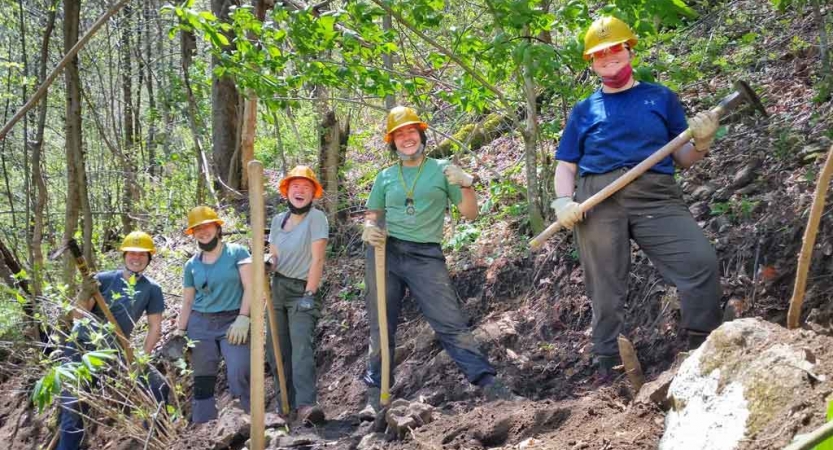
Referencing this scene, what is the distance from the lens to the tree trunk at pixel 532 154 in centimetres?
620

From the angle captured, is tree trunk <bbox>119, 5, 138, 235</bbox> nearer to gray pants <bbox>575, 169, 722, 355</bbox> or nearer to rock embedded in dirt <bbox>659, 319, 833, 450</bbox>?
gray pants <bbox>575, 169, 722, 355</bbox>

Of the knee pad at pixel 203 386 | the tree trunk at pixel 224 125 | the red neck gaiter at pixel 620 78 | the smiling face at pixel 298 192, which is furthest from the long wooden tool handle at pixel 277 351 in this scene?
the tree trunk at pixel 224 125

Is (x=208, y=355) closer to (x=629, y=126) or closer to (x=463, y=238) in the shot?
(x=463, y=238)

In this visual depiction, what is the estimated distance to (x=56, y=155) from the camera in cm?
1353

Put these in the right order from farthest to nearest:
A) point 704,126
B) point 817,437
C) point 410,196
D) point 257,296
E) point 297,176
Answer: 1. point 297,176
2. point 410,196
3. point 704,126
4. point 257,296
5. point 817,437

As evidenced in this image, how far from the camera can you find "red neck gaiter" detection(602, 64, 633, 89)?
4.19 m

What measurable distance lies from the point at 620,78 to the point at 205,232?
3.33 metres

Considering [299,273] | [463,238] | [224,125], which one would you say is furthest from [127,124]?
[299,273]

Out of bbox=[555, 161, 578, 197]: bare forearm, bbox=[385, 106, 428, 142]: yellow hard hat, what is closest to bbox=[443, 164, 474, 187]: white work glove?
bbox=[385, 106, 428, 142]: yellow hard hat

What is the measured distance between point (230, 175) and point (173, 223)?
111 cm

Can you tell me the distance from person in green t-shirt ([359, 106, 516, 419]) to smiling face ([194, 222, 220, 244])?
54.3 inches

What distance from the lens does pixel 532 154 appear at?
639 centimetres

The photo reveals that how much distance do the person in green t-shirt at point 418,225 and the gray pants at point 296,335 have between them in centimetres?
60

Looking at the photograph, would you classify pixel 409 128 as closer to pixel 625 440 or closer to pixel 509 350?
pixel 509 350
